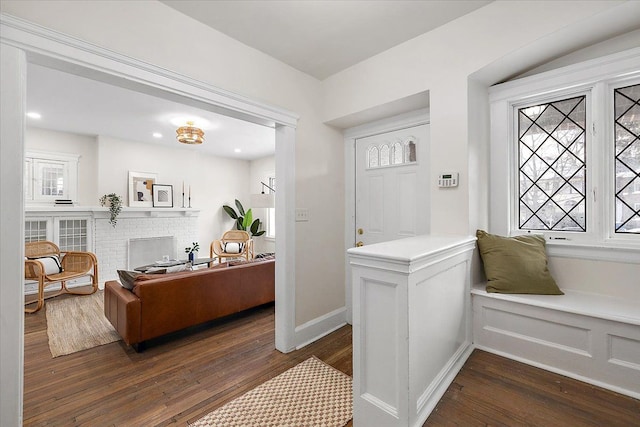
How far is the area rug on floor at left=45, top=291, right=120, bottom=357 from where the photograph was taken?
2.64 m

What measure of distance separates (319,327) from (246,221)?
434 centimetres

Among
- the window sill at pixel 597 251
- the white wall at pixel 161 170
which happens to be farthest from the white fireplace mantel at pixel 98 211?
the window sill at pixel 597 251

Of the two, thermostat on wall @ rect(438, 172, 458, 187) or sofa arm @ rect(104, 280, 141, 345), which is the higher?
thermostat on wall @ rect(438, 172, 458, 187)

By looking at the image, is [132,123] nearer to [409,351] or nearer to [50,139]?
[50,139]

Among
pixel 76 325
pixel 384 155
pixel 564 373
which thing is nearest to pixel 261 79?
pixel 384 155

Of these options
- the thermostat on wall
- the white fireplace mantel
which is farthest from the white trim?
the white fireplace mantel

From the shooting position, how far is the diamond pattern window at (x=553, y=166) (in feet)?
6.51

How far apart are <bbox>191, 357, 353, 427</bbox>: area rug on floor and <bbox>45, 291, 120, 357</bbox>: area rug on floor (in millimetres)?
1860

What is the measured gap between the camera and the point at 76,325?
10.1ft

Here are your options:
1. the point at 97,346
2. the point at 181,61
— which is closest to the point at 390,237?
the point at 181,61

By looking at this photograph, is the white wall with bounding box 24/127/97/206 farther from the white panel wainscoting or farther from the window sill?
the window sill

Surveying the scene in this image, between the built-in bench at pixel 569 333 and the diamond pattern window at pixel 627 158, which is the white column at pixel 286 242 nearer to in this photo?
the built-in bench at pixel 569 333

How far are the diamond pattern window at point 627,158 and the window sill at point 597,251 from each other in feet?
0.50

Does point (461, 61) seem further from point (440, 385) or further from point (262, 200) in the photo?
point (262, 200)
